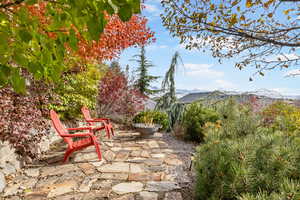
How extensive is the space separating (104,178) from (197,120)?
316cm

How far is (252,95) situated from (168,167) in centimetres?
357

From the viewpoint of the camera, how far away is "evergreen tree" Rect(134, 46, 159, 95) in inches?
440

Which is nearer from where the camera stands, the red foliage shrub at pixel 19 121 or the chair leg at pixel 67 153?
the red foliage shrub at pixel 19 121

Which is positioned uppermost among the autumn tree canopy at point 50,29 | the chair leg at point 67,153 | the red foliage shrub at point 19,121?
the autumn tree canopy at point 50,29

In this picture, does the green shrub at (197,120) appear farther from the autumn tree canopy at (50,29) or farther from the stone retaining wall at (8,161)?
the autumn tree canopy at (50,29)

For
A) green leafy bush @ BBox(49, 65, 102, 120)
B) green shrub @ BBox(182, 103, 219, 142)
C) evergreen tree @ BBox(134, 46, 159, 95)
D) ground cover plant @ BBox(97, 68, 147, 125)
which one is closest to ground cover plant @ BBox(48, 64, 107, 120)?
green leafy bush @ BBox(49, 65, 102, 120)

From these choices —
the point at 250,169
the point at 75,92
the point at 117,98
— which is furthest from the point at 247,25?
the point at 117,98

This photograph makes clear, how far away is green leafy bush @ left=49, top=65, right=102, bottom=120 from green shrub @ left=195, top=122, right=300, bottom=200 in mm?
4147

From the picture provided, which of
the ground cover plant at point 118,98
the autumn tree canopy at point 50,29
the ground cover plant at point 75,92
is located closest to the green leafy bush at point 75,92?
the ground cover plant at point 75,92

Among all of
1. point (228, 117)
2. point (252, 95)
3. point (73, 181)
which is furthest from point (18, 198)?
point (252, 95)

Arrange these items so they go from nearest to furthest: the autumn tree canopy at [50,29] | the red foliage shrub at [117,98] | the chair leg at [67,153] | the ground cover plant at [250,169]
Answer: the autumn tree canopy at [50,29] → the ground cover plant at [250,169] → the chair leg at [67,153] → the red foliage shrub at [117,98]

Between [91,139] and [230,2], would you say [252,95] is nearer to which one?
[230,2]

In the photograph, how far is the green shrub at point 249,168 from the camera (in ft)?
4.63

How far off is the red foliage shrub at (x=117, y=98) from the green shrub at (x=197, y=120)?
2274 mm
